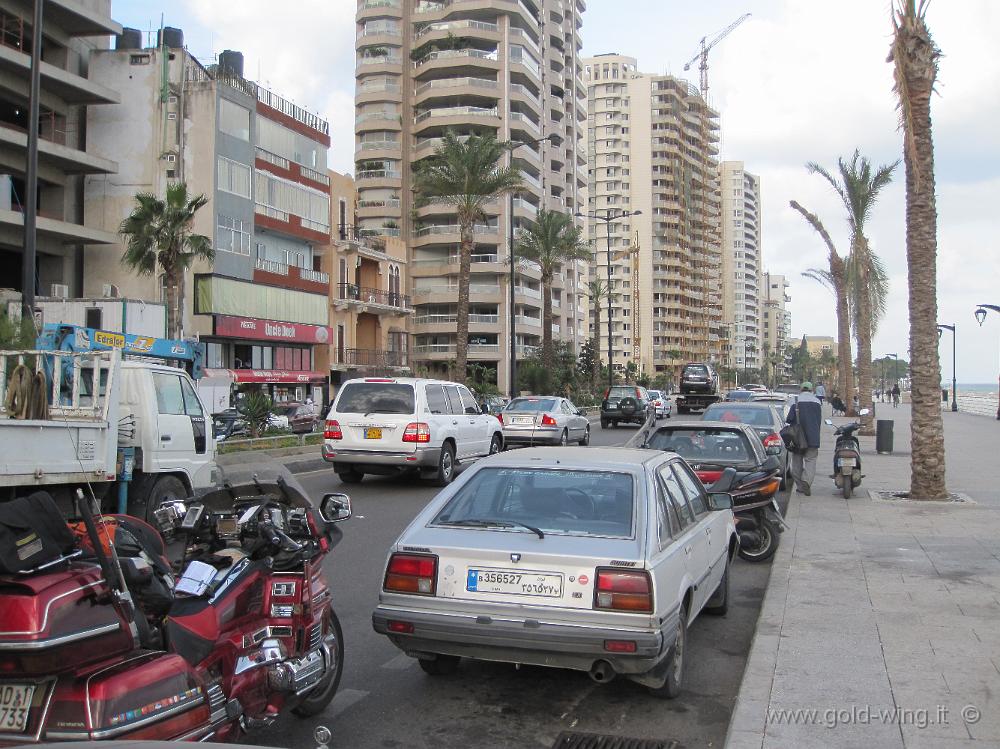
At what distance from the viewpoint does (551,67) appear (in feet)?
290

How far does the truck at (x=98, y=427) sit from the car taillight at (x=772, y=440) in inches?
346

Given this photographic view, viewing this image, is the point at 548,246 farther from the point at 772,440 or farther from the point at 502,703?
the point at 502,703

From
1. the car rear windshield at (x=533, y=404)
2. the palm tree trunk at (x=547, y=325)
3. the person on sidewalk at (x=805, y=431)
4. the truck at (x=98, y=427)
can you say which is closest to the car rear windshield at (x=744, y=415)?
Answer: the person on sidewalk at (x=805, y=431)

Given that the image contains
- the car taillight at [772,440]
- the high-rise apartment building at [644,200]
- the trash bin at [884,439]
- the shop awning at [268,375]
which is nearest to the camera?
the car taillight at [772,440]

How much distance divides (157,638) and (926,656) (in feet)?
15.5

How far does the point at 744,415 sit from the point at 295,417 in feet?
67.3

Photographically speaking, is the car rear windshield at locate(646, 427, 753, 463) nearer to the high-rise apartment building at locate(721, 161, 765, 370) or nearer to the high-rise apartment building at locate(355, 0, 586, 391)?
the high-rise apartment building at locate(355, 0, 586, 391)

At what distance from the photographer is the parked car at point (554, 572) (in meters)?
4.84

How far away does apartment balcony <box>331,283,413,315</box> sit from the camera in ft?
175

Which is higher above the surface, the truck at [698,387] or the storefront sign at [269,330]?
the storefront sign at [269,330]

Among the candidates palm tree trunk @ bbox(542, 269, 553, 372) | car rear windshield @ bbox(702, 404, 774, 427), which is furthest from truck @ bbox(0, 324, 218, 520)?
palm tree trunk @ bbox(542, 269, 553, 372)

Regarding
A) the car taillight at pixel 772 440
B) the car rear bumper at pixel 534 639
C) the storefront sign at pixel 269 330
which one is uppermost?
the storefront sign at pixel 269 330

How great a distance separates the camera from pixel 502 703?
538 centimetres

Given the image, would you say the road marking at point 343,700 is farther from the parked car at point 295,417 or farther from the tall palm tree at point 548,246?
the tall palm tree at point 548,246
